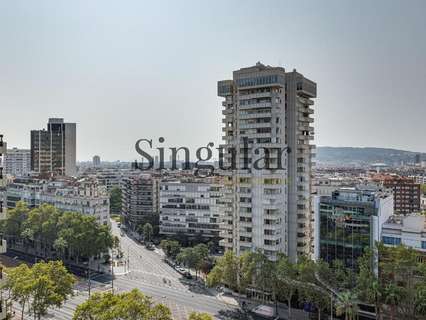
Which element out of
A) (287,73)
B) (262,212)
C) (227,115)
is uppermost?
(287,73)

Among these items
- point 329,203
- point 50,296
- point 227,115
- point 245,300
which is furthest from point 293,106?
point 50,296

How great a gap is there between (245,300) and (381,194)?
30.8m

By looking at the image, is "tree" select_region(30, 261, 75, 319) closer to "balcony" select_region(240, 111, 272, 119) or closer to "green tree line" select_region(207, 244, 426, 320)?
"green tree line" select_region(207, 244, 426, 320)

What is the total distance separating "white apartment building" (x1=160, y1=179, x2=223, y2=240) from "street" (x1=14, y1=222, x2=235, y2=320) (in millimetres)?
15992

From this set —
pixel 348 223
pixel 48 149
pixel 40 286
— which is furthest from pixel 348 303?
pixel 48 149

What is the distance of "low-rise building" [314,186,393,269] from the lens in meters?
61.4

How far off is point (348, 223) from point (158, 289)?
3854 centimetres

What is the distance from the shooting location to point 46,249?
105062mm

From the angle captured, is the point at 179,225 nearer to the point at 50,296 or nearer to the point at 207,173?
the point at 207,173

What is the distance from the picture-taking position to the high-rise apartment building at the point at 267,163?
7444 centimetres

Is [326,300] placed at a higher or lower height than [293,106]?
lower

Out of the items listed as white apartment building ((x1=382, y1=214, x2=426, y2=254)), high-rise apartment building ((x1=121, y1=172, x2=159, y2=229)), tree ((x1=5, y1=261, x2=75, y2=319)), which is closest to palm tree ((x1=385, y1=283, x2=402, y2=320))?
white apartment building ((x1=382, y1=214, x2=426, y2=254))

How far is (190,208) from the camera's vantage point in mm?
116188

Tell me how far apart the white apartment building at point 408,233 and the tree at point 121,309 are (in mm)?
37310
